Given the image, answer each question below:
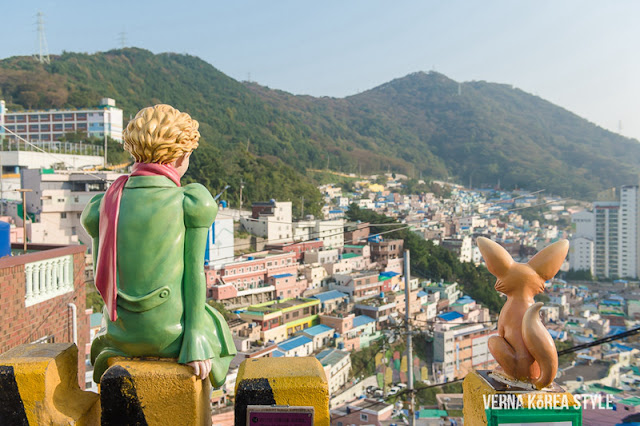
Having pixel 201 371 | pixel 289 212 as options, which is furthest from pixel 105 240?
pixel 289 212

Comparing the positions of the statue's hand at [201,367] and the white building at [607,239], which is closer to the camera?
the statue's hand at [201,367]

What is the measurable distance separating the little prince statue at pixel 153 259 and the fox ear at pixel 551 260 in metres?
0.98

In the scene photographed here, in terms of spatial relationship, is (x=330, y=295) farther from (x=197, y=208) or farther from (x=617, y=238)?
(x=617, y=238)

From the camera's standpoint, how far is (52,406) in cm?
140

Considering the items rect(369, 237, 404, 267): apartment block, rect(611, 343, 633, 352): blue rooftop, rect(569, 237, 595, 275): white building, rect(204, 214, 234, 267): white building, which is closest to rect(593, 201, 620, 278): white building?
rect(569, 237, 595, 275): white building

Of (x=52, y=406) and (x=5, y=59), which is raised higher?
(x=5, y=59)

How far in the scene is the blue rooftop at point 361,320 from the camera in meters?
18.2

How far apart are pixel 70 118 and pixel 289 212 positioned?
42.8 ft

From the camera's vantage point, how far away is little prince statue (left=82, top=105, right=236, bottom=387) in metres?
1.42

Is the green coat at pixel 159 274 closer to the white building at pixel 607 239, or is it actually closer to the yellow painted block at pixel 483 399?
the yellow painted block at pixel 483 399

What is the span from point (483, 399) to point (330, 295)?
18.3 metres

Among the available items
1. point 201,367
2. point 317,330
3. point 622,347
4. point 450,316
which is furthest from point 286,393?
point 622,347

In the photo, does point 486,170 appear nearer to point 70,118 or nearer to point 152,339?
point 70,118

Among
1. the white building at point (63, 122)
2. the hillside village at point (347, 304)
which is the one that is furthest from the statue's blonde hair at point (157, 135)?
the white building at point (63, 122)
